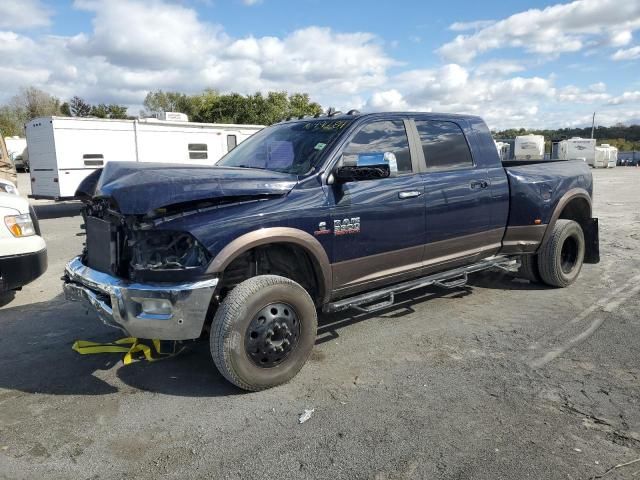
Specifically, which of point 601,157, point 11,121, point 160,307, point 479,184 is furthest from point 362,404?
point 11,121

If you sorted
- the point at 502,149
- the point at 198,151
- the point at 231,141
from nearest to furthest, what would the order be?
1. the point at 198,151
2. the point at 231,141
3. the point at 502,149

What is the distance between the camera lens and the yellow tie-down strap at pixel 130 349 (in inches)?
163

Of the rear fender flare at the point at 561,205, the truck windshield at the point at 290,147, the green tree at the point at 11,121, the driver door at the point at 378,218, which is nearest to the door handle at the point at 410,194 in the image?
→ the driver door at the point at 378,218

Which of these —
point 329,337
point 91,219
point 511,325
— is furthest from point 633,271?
point 91,219

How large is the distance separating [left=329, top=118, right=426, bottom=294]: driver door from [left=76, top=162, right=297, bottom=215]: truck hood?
21.6 inches

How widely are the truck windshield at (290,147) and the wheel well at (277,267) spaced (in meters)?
0.63

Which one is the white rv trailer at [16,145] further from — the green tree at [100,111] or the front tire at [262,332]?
the front tire at [262,332]

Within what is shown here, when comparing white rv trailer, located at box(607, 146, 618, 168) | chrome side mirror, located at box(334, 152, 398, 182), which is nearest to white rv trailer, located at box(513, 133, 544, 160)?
white rv trailer, located at box(607, 146, 618, 168)

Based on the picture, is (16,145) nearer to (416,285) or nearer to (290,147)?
(290,147)

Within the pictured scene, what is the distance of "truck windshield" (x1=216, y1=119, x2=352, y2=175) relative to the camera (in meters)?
4.16

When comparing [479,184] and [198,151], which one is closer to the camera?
[479,184]

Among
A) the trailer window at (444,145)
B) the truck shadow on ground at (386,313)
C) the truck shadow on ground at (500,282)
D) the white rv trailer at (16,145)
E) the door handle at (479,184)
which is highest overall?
the white rv trailer at (16,145)

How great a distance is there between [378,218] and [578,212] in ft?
11.8

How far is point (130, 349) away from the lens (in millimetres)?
4207
